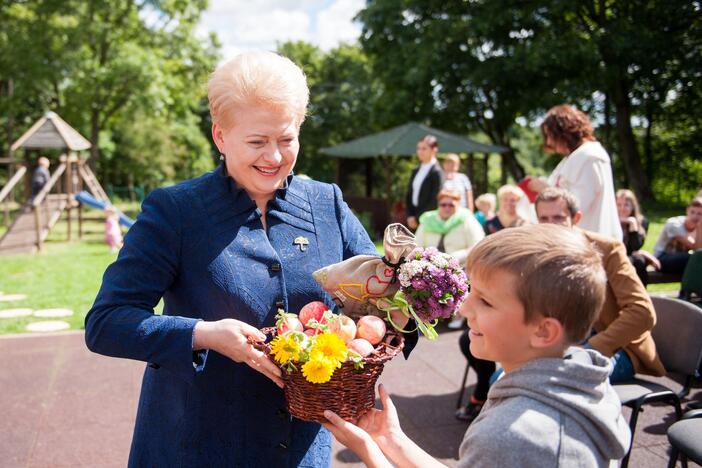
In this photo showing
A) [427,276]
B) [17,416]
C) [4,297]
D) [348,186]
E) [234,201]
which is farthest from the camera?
[348,186]

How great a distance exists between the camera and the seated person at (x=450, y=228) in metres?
5.81

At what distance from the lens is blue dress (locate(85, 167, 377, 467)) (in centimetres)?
159

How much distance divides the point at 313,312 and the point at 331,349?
0.20 m

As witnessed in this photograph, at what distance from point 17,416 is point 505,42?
2155 cm

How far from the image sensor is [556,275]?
4.41 ft

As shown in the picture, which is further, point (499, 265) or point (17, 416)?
point (17, 416)

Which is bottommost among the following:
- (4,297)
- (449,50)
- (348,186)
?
(4,297)

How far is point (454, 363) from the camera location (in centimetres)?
547

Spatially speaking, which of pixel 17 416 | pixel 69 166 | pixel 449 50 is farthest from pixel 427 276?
pixel 449 50

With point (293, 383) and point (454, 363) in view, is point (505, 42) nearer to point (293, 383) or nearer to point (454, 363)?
point (454, 363)

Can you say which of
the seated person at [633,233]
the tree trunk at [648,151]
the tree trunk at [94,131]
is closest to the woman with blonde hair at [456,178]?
the seated person at [633,233]

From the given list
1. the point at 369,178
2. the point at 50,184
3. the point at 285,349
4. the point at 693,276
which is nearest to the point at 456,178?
the point at 693,276

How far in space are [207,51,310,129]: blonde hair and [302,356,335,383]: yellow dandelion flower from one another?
69 centimetres

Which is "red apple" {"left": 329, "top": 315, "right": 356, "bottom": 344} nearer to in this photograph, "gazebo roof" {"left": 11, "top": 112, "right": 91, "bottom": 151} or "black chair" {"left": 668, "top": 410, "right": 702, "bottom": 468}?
"black chair" {"left": 668, "top": 410, "right": 702, "bottom": 468}
